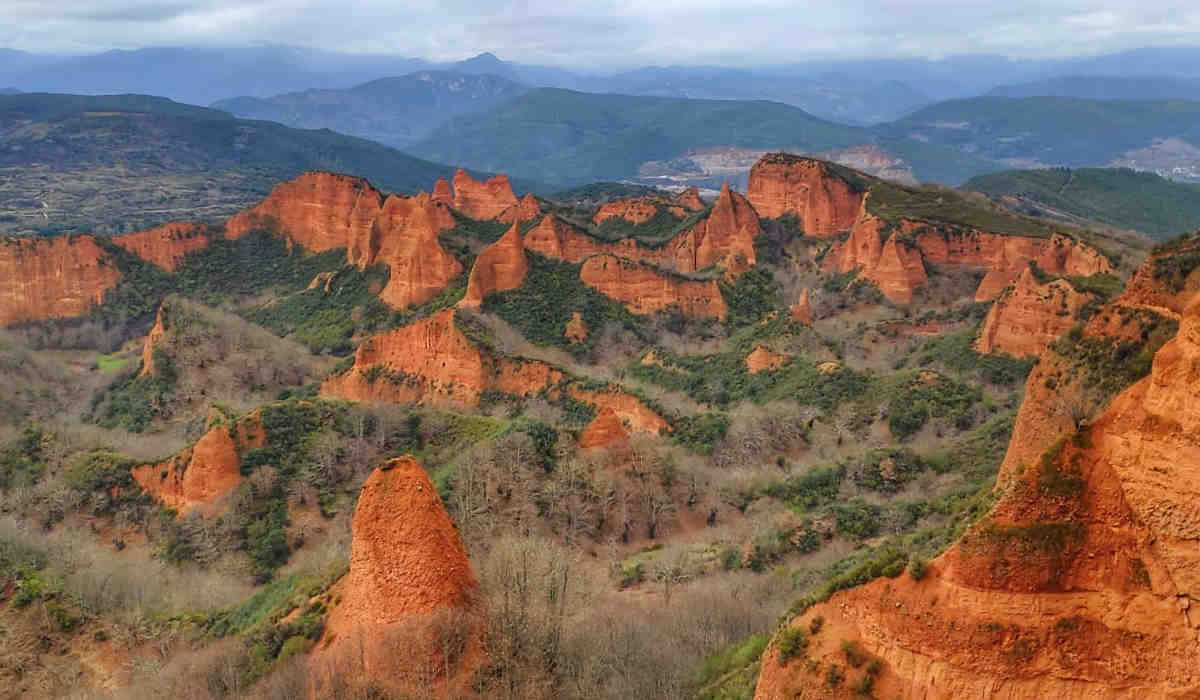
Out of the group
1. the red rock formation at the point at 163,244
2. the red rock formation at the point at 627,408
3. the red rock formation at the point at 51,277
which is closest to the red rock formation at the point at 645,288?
the red rock formation at the point at 627,408

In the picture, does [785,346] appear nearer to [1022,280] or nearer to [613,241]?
[1022,280]

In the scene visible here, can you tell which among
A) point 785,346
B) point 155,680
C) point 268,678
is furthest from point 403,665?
point 785,346

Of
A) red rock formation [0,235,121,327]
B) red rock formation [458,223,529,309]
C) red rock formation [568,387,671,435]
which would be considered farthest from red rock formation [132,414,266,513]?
red rock formation [0,235,121,327]

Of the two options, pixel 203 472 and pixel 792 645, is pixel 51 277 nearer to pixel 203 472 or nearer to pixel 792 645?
pixel 203 472

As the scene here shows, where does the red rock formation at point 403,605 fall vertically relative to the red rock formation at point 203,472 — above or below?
above

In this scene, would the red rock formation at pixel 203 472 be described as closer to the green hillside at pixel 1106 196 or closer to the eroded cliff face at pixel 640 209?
the eroded cliff face at pixel 640 209

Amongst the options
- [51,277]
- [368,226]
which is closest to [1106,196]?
[368,226]

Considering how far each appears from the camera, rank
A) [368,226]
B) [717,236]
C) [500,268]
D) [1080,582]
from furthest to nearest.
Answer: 1. [717,236]
2. [368,226]
3. [500,268]
4. [1080,582]
